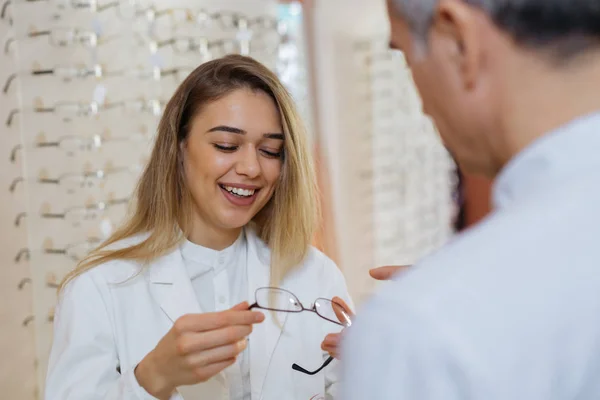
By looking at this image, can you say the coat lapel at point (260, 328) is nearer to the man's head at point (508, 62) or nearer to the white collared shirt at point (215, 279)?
the white collared shirt at point (215, 279)

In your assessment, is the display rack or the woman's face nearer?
the woman's face

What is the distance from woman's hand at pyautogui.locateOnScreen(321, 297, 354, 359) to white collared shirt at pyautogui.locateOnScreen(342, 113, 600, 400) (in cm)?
80

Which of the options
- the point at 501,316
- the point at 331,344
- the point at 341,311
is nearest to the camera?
the point at 501,316

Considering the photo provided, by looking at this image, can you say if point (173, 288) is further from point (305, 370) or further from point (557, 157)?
point (557, 157)

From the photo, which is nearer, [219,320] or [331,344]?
[219,320]

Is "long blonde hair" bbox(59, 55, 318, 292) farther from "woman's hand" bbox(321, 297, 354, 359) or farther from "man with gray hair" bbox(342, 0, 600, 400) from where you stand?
"man with gray hair" bbox(342, 0, 600, 400)

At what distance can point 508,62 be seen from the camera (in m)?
0.52

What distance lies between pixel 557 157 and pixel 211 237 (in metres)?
1.13

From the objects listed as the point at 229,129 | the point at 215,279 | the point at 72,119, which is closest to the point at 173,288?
the point at 215,279

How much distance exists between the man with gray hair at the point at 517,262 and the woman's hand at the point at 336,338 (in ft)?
2.55

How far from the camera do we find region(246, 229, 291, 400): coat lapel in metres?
1.46

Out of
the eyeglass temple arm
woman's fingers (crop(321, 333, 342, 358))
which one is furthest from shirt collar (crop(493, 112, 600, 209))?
the eyeglass temple arm

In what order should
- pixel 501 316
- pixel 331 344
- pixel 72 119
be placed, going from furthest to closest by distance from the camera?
1. pixel 72 119
2. pixel 331 344
3. pixel 501 316

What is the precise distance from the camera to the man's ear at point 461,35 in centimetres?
52
